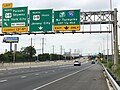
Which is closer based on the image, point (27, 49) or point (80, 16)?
point (80, 16)

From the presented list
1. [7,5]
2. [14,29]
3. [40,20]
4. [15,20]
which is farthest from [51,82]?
[7,5]

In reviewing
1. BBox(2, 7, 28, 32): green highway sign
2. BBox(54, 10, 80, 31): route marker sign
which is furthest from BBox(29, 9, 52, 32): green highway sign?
BBox(54, 10, 80, 31): route marker sign

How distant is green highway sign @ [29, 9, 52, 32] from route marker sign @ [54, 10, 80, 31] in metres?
0.95

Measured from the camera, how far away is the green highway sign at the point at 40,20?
4725cm

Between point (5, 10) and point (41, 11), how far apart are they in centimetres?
522

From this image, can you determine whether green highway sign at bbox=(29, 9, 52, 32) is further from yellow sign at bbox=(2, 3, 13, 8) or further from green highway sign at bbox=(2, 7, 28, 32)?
yellow sign at bbox=(2, 3, 13, 8)

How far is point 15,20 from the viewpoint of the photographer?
47.7 meters

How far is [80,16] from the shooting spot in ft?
153

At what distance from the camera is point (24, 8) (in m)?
48.0

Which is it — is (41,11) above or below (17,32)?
above

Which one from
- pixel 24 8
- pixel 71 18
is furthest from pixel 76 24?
pixel 24 8

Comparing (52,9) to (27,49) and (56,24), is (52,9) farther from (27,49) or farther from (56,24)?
(27,49)

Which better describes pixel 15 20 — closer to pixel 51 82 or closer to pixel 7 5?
pixel 7 5

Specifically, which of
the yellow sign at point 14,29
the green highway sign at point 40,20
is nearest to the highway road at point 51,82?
the green highway sign at point 40,20
